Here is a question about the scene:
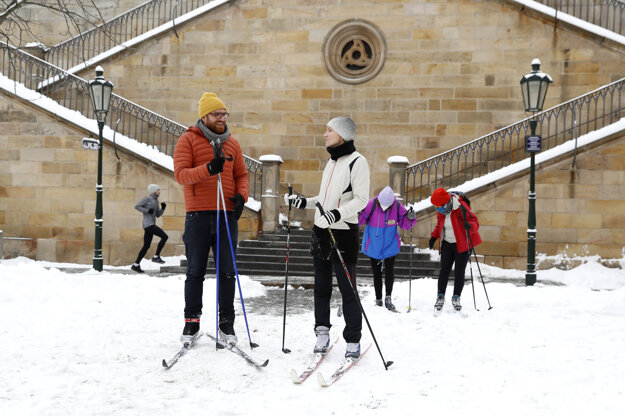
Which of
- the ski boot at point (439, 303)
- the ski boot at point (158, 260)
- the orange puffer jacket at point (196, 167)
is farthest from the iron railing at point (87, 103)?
the orange puffer jacket at point (196, 167)

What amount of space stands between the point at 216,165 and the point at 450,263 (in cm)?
400

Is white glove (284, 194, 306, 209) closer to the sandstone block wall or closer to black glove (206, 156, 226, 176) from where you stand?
black glove (206, 156, 226, 176)

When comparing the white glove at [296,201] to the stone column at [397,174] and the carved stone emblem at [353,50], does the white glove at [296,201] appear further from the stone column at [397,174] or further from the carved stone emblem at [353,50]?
the carved stone emblem at [353,50]

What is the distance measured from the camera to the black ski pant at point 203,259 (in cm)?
460

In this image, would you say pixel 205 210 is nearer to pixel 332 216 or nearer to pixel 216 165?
pixel 216 165

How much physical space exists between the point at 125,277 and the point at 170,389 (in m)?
5.18

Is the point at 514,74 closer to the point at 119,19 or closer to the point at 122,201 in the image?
the point at 122,201

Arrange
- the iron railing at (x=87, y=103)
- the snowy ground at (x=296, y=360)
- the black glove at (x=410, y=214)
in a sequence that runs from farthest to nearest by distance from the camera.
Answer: the iron railing at (x=87, y=103), the black glove at (x=410, y=214), the snowy ground at (x=296, y=360)

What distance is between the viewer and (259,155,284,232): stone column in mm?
12508

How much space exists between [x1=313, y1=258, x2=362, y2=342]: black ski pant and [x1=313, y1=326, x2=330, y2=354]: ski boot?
1.7 inches

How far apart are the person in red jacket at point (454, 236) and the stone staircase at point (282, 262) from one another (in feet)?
12.5

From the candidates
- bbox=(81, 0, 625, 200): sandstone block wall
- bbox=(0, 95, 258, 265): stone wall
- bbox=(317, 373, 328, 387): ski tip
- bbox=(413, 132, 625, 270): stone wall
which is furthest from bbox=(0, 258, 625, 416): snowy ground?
bbox=(81, 0, 625, 200): sandstone block wall

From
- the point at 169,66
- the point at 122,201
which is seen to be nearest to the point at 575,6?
the point at 169,66

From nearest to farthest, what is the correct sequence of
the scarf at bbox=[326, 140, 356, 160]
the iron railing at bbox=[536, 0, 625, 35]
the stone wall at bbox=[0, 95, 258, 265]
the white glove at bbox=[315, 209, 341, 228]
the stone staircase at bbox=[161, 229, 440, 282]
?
1. the white glove at bbox=[315, 209, 341, 228]
2. the scarf at bbox=[326, 140, 356, 160]
3. the stone staircase at bbox=[161, 229, 440, 282]
4. the stone wall at bbox=[0, 95, 258, 265]
5. the iron railing at bbox=[536, 0, 625, 35]
